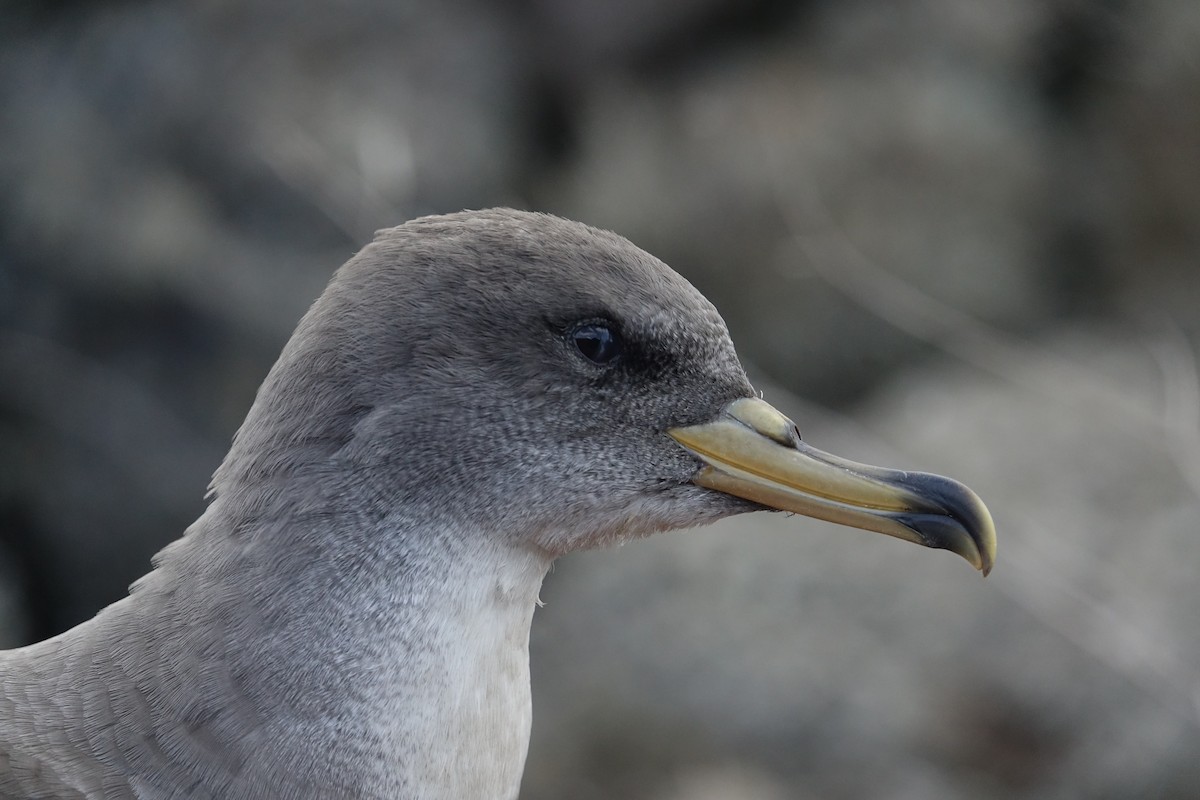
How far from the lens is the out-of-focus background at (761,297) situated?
4.52 m

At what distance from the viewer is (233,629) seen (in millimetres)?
1998

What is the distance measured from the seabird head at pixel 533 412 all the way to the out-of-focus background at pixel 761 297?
8.17ft

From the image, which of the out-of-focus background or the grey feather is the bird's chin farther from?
the out-of-focus background

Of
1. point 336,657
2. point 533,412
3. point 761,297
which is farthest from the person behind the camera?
point 761,297

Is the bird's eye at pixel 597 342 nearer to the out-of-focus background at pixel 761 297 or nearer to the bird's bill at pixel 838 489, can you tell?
the bird's bill at pixel 838 489

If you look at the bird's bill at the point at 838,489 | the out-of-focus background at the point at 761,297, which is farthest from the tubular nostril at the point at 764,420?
the out-of-focus background at the point at 761,297

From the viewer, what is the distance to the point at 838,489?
7.28 ft

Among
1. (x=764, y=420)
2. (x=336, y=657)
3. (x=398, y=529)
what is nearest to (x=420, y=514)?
(x=398, y=529)

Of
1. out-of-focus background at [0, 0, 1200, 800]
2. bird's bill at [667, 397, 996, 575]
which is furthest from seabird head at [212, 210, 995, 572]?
out-of-focus background at [0, 0, 1200, 800]

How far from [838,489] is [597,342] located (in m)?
0.49

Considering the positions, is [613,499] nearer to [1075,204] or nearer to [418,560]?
[418,560]

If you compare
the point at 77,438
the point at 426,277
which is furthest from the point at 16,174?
the point at 426,277

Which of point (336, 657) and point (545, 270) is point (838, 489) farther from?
point (336, 657)

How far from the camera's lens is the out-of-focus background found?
4523 millimetres
